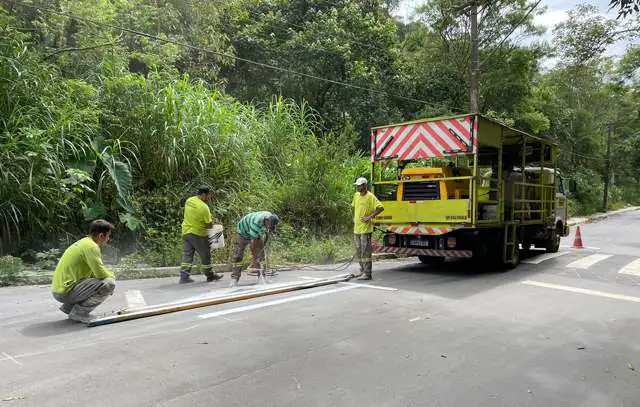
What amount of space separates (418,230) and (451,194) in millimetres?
922

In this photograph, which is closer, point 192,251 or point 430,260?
point 192,251

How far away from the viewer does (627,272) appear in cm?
973

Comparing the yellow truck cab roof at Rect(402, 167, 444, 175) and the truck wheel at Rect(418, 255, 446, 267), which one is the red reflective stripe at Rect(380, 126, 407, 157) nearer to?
the yellow truck cab roof at Rect(402, 167, 444, 175)

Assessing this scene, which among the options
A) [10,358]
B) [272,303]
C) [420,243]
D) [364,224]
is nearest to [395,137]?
[420,243]

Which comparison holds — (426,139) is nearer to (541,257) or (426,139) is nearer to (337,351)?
(541,257)

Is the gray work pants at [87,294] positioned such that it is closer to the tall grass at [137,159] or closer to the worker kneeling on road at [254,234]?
the worker kneeling on road at [254,234]

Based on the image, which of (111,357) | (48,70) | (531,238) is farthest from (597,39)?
(111,357)

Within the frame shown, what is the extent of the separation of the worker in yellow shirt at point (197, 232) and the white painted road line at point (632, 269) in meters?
7.99

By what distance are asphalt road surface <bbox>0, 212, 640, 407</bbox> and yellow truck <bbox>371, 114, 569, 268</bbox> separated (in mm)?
1636

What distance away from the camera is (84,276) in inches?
207

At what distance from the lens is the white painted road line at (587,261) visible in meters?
10.5

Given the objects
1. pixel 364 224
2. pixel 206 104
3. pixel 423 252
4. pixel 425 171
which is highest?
pixel 206 104

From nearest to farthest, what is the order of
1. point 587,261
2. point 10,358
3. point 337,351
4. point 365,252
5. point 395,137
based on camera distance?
point 10,358 < point 337,351 < point 365,252 < point 395,137 < point 587,261

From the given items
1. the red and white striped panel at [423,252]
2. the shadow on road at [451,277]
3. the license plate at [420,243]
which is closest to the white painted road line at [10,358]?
the shadow on road at [451,277]
